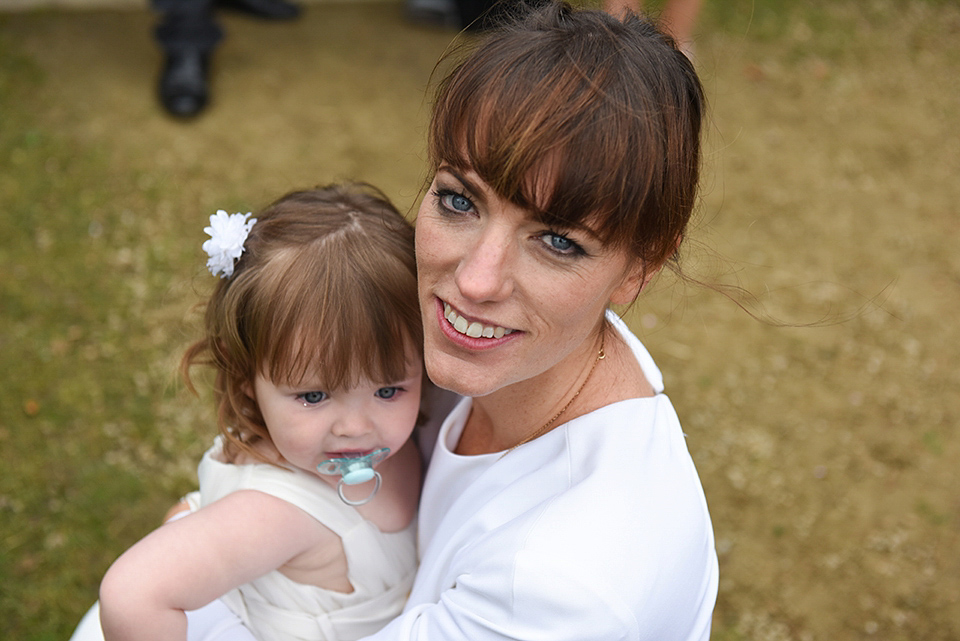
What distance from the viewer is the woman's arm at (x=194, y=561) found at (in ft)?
5.85

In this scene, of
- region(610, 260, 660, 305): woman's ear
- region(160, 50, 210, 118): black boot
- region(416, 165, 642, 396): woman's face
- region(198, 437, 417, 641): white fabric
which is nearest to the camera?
region(416, 165, 642, 396): woman's face

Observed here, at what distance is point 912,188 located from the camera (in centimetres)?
535

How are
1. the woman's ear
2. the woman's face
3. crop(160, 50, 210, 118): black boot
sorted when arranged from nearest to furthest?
the woman's face, the woman's ear, crop(160, 50, 210, 118): black boot

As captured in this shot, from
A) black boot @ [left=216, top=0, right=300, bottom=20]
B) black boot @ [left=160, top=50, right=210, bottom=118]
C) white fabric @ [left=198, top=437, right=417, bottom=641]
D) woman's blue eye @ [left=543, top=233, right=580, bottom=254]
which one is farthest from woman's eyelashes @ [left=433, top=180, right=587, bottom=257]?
black boot @ [left=216, top=0, right=300, bottom=20]

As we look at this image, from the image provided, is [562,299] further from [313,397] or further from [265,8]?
[265,8]

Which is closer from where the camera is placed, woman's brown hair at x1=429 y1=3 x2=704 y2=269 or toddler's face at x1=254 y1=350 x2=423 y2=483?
woman's brown hair at x1=429 y1=3 x2=704 y2=269

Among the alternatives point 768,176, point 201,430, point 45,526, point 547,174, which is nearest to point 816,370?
point 768,176

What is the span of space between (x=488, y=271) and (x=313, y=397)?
59 cm

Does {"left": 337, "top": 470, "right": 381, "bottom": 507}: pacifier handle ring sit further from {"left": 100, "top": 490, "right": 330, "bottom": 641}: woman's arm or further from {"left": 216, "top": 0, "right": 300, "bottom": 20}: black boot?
{"left": 216, "top": 0, "right": 300, "bottom": 20}: black boot

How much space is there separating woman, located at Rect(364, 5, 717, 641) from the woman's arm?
0.36 m

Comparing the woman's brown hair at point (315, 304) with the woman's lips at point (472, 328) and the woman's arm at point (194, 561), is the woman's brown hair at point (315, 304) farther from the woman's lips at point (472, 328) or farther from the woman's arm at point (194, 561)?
the woman's lips at point (472, 328)

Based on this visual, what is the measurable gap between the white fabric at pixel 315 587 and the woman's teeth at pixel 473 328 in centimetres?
60

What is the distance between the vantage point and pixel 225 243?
1995 mm

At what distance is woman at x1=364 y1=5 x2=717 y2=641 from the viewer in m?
1.52
